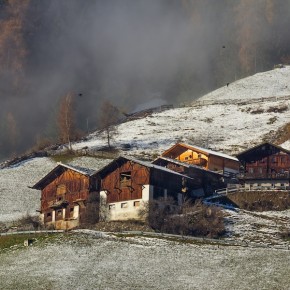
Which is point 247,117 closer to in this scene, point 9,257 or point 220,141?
point 220,141

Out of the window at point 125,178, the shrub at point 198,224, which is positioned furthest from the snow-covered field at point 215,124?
the shrub at point 198,224

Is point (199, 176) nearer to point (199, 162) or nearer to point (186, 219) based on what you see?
point (199, 162)

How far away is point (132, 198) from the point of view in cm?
9281

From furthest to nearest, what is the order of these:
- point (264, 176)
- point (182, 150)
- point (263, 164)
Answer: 1. point (182, 150)
2. point (263, 164)
3. point (264, 176)

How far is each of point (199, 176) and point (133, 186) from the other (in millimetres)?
14512

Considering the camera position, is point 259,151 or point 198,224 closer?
point 198,224

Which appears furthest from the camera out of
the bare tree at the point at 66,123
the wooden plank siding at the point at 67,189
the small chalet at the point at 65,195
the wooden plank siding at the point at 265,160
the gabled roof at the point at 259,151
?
the bare tree at the point at 66,123

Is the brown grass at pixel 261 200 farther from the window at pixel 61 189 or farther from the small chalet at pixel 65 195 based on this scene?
the window at pixel 61 189

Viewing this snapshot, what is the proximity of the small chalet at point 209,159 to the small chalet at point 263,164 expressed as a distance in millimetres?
1568

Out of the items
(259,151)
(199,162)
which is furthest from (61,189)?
(259,151)

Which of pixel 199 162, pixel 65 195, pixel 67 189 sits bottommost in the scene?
pixel 65 195

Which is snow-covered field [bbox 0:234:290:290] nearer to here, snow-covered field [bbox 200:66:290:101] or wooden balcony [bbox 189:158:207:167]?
wooden balcony [bbox 189:158:207:167]

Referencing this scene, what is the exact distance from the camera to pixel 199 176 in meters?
106

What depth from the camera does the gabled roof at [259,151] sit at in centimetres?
11169
